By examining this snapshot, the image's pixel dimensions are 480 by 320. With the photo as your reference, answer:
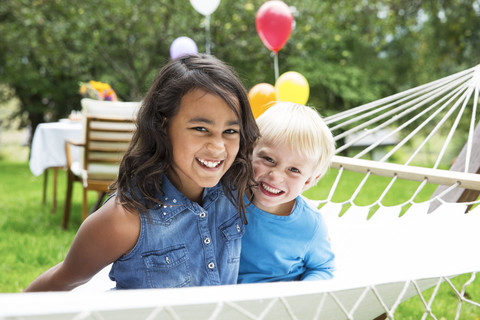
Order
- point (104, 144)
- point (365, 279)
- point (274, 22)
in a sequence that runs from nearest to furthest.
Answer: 1. point (365, 279)
2. point (104, 144)
3. point (274, 22)

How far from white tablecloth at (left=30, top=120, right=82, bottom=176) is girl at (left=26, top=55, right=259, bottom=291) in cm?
320

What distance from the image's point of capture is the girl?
1.11 meters

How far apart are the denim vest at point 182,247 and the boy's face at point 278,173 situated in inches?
5.1

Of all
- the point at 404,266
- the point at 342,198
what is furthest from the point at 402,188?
the point at 404,266

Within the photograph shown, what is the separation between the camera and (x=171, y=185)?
1.23 meters

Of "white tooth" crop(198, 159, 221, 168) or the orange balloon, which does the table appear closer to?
the orange balloon

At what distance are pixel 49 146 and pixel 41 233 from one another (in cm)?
91

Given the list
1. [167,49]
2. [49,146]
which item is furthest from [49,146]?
[167,49]

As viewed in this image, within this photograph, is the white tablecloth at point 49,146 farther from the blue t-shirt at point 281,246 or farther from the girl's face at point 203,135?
the girl's face at point 203,135

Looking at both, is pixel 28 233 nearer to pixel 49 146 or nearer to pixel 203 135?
pixel 49 146

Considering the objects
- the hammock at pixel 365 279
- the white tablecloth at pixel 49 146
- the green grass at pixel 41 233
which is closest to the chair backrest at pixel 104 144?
the green grass at pixel 41 233

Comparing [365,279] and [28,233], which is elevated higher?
[365,279]

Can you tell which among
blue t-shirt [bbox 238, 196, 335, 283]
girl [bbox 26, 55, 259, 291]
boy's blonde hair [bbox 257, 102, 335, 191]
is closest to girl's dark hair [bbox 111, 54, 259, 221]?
girl [bbox 26, 55, 259, 291]

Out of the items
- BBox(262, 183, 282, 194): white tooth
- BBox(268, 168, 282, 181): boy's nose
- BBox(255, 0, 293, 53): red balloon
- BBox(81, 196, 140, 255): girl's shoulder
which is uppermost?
BBox(255, 0, 293, 53): red balloon
